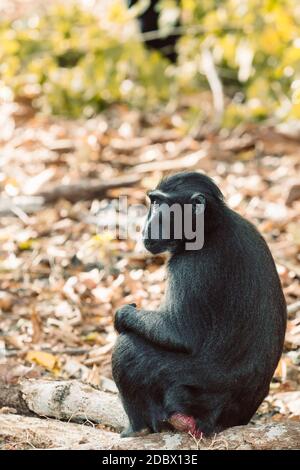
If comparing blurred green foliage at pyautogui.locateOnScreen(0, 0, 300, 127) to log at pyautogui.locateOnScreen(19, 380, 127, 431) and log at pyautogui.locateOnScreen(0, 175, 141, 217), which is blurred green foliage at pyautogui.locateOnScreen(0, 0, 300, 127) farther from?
log at pyautogui.locateOnScreen(19, 380, 127, 431)

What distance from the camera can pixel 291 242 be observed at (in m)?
7.38

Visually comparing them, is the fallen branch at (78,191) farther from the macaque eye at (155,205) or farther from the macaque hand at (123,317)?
the macaque hand at (123,317)

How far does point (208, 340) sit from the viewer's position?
4.27 m

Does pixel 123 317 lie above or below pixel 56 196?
below

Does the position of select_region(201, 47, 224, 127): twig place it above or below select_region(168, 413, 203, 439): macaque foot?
above

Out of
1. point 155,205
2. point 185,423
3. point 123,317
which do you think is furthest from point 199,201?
point 185,423

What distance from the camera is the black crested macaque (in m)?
4.23

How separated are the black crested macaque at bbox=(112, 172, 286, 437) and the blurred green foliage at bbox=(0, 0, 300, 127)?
185 inches

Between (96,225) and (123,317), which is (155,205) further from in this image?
(96,225)

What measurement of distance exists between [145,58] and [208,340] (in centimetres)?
666

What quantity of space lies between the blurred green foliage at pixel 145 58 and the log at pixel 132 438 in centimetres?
516

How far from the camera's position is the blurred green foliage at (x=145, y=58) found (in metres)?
9.23

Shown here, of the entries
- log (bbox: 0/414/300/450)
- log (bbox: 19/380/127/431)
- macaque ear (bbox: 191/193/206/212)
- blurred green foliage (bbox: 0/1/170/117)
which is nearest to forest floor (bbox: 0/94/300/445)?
blurred green foliage (bbox: 0/1/170/117)

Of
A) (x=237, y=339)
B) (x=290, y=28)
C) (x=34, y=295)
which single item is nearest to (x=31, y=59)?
(x=290, y=28)
